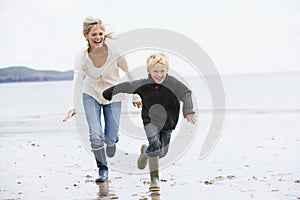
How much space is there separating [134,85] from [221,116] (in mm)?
9945

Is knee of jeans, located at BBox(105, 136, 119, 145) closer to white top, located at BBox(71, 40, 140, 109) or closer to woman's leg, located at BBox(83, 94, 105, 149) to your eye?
woman's leg, located at BBox(83, 94, 105, 149)

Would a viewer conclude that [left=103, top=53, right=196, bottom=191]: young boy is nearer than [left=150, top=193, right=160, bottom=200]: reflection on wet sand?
No

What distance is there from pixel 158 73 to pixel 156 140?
29.9 inches

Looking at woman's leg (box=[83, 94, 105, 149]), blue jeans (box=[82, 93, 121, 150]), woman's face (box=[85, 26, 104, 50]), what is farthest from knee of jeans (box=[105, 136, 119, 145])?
woman's face (box=[85, 26, 104, 50])


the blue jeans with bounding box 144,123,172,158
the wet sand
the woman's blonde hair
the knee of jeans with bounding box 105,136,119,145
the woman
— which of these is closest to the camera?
the wet sand

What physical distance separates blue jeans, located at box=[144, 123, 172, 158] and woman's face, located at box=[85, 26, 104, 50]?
3.65 feet

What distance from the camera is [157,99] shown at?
732cm

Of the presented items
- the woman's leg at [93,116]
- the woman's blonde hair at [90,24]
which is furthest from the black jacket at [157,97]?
the woman's blonde hair at [90,24]

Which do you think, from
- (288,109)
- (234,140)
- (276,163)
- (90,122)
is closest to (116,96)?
(90,122)

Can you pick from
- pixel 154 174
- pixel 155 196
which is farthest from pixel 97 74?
pixel 155 196

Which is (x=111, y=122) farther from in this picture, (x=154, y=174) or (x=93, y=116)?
(x=154, y=174)

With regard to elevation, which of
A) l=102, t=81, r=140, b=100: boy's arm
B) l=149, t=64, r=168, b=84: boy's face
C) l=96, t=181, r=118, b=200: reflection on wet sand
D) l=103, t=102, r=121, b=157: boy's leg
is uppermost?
l=149, t=64, r=168, b=84: boy's face

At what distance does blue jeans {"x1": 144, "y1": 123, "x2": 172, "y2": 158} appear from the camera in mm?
7367

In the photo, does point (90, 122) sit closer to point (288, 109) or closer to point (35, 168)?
point (35, 168)
